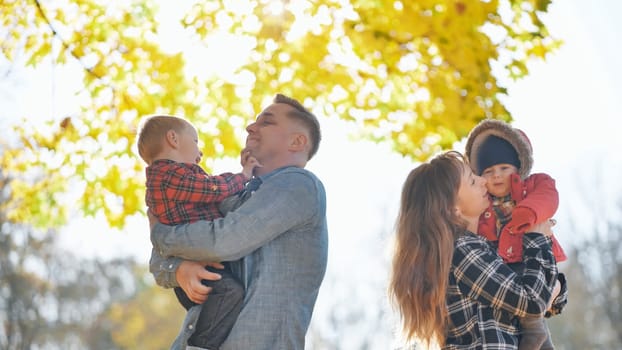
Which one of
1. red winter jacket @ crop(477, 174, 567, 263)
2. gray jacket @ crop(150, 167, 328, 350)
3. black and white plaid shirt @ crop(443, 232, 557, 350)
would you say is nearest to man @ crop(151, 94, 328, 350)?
gray jacket @ crop(150, 167, 328, 350)

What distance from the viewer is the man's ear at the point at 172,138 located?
11.2 ft

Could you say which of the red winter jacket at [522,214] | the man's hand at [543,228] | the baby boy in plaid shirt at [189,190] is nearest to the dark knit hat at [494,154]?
the red winter jacket at [522,214]

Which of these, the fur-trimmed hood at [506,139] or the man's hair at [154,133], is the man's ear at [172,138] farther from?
the fur-trimmed hood at [506,139]

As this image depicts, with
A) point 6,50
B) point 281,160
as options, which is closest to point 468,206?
point 281,160

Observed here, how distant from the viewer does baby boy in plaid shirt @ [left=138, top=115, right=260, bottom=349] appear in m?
2.99

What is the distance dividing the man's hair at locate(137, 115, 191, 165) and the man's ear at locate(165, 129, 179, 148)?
1 centimetres

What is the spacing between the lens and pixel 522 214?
303cm

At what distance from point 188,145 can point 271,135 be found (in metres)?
0.34

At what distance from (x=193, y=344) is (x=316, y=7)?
381cm

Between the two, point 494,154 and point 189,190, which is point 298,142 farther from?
point 494,154

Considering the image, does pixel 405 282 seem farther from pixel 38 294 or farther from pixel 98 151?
pixel 38 294

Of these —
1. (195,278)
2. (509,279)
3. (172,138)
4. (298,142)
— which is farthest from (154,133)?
(509,279)

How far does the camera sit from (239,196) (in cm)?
328

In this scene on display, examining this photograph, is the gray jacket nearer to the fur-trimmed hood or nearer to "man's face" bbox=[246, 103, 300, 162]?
"man's face" bbox=[246, 103, 300, 162]
